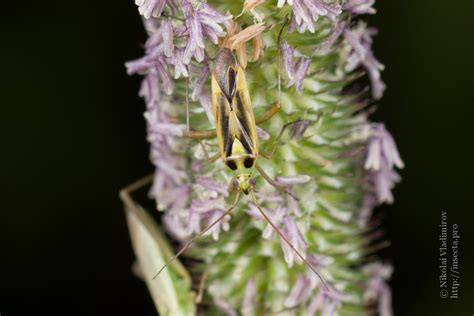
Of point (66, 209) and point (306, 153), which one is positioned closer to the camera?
point (306, 153)

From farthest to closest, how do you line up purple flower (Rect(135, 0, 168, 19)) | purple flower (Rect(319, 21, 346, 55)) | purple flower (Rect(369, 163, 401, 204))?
purple flower (Rect(369, 163, 401, 204)) < purple flower (Rect(319, 21, 346, 55)) < purple flower (Rect(135, 0, 168, 19))

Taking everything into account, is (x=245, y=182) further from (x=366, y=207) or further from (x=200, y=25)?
(x=366, y=207)

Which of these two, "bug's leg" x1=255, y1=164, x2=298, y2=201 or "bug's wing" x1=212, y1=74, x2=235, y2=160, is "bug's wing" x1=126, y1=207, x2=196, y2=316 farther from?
"bug's wing" x1=212, y1=74, x2=235, y2=160

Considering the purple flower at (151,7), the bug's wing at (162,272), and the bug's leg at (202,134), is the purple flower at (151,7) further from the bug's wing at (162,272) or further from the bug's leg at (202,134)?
the bug's wing at (162,272)

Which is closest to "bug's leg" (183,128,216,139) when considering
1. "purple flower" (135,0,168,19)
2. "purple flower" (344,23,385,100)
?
"purple flower" (135,0,168,19)

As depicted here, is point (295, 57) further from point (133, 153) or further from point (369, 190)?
point (133, 153)

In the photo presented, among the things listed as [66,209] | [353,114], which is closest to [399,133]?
[353,114]

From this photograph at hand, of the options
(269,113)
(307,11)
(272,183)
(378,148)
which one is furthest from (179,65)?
(378,148)
